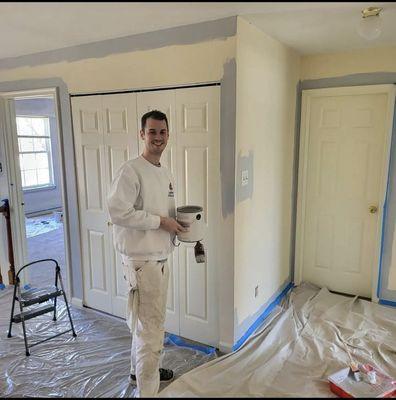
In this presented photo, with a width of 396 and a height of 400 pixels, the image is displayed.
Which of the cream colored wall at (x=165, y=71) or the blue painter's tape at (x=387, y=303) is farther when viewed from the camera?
the blue painter's tape at (x=387, y=303)

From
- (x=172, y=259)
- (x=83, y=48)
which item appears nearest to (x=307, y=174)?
(x=172, y=259)

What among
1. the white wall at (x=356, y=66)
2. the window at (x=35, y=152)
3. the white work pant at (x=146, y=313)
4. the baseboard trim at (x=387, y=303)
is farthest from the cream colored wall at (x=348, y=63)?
the window at (x=35, y=152)

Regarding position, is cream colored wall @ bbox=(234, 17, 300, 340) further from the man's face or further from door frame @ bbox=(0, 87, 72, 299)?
door frame @ bbox=(0, 87, 72, 299)

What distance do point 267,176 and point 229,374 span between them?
1.49 meters

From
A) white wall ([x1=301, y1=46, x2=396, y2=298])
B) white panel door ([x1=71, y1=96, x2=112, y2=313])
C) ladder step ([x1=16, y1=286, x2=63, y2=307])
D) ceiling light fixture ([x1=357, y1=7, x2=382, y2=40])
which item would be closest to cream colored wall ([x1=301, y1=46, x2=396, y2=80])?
white wall ([x1=301, y1=46, x2=396, y2=298])

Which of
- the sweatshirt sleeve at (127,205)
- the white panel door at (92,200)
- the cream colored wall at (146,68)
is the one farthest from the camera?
the white panel door at (92,200)

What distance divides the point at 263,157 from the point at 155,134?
3.60 ft

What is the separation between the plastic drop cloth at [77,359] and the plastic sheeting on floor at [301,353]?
0.22 meters

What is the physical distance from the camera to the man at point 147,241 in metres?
2.00

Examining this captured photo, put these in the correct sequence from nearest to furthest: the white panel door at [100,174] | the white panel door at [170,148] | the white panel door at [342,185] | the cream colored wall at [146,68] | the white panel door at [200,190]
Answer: the cream colored wall at [146,68] → the white panel door at [200,190] → the white panel door at [170,148] → the white panel door at [100,174] → the white panel door at [342,185]

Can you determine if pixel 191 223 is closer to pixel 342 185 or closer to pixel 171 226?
pixel 171 226

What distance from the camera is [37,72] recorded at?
3154 millimetres

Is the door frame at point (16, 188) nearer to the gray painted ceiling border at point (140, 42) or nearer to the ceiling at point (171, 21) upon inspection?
the gray painted ceiling border at point (140, 42)

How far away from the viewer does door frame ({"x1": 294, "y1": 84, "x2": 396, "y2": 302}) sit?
312 cm
